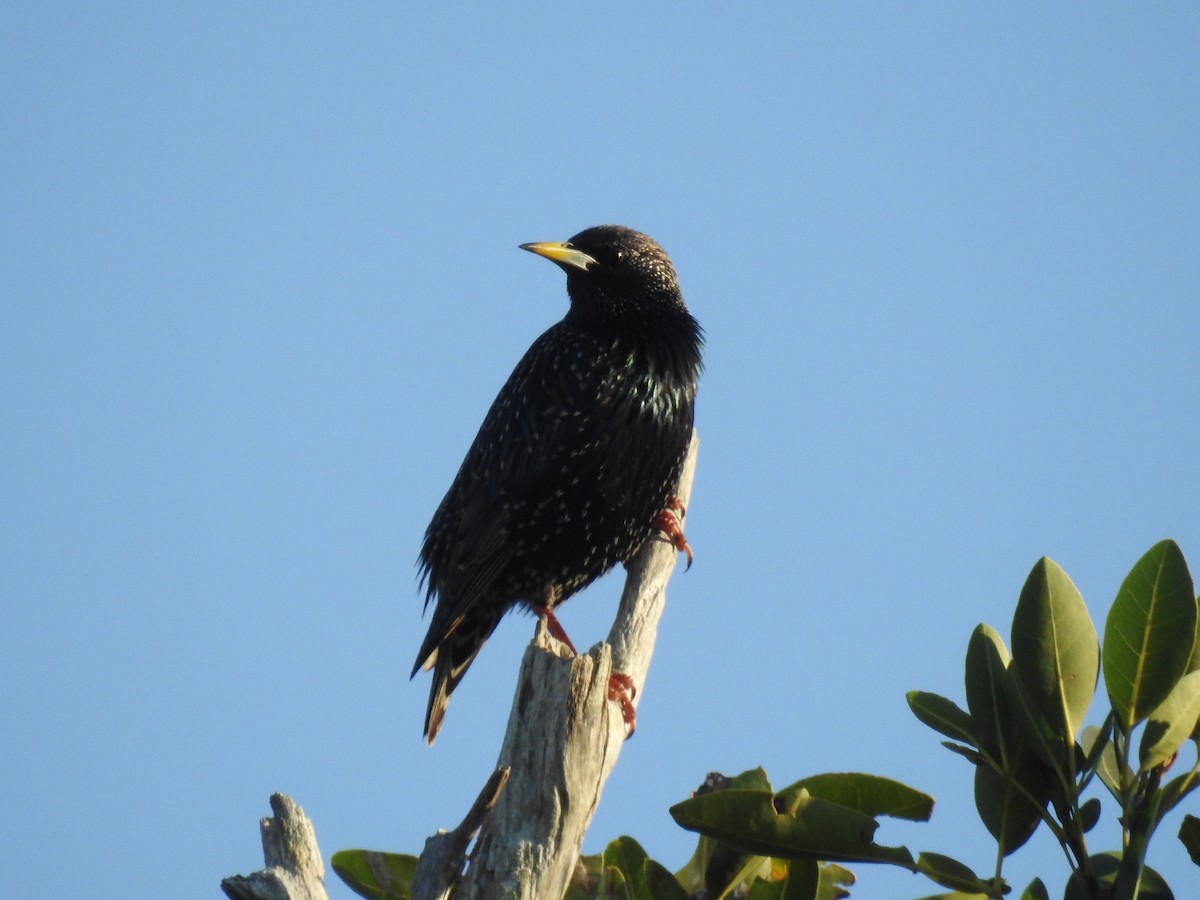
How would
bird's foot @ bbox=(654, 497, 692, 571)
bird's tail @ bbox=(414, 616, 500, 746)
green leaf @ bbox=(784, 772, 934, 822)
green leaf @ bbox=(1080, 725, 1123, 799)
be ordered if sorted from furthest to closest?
1. bird's tail @ bbox=(414, 616, 500, 746)
2. bird's foot @ bbox=(654, 497, 692, 571)
3. green leaf @ bbox=(784, 772, 934, 822)
4. green leaf @ bbox=(1080, 725, 1123, 799)

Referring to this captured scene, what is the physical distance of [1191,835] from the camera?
2.53 m

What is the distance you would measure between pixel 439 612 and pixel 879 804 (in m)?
2.90

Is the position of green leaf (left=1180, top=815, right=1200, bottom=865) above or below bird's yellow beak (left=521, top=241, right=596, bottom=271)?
below

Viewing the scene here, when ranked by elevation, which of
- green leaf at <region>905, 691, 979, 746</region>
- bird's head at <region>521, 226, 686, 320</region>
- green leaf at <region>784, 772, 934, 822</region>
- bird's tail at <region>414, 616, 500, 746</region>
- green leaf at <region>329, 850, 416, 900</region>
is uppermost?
bird's head at <region>521, 226, 686, 320</region>

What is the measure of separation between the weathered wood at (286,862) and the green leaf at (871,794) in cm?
106

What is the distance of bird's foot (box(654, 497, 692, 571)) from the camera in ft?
16.8

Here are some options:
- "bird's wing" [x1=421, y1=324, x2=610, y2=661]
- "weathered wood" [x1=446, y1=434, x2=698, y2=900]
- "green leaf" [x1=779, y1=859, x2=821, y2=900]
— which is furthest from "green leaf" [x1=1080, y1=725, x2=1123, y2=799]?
"bird's wing" [x1=421, y1=324, x2=610, y2=661]

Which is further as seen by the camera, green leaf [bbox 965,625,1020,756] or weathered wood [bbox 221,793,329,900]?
weathered wood [bbox 221,793,329,900]

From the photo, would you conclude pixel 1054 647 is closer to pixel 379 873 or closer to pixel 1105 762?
pixel 1105 762

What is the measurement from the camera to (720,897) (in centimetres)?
281

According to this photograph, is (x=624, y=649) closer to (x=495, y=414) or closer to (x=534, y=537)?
(x=534, y=537)

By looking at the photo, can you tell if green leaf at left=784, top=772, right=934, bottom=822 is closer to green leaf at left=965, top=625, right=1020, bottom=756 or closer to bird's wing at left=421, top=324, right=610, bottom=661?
green leaf at left=965, top=625, right=1020, bottom=756

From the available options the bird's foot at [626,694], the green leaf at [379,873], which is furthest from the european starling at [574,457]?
the green leaf at [379,873]

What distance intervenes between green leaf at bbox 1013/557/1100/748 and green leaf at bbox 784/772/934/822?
0.34 m
